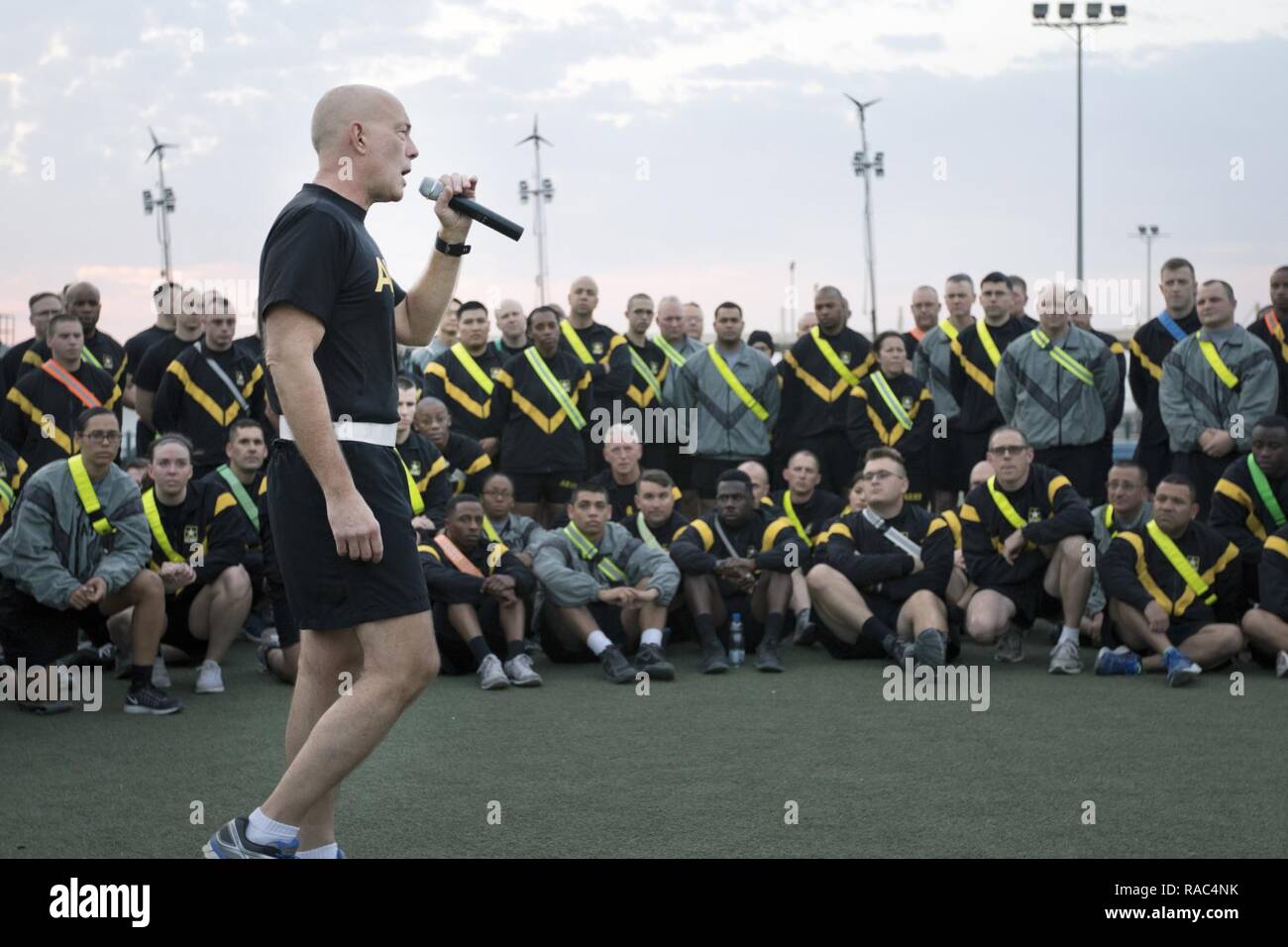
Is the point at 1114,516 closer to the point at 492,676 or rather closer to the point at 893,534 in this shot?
the point at 893,534

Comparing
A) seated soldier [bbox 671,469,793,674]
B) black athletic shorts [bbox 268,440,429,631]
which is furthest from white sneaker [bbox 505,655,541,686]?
black athletic shorts [bbox 268,440,429,631]

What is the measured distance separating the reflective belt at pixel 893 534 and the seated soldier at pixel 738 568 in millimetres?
440

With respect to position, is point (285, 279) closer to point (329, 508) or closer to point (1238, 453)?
point (329, 508)

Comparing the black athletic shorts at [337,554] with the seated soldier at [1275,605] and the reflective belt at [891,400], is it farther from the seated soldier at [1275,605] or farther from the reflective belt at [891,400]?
the reflective belt at [891,400]

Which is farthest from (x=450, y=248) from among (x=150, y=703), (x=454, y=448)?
(x=454, y=448)

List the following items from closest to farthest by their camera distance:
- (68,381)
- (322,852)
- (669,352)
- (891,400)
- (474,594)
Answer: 1. (322,852)
2. (474,594)
3. (68,381)
4. (891,400)
5. (669,352)

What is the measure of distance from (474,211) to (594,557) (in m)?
4.86

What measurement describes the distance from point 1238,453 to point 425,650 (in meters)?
6.64

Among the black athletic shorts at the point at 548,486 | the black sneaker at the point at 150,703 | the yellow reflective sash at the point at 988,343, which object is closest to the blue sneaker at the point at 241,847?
the black sneaker at the point at 150,703

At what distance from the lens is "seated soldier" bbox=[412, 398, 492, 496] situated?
30.2 ft

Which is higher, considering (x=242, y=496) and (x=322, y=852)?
(x=242, y=496)

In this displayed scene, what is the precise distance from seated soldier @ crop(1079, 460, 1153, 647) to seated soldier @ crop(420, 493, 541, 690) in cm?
314

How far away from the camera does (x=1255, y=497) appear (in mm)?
8203
